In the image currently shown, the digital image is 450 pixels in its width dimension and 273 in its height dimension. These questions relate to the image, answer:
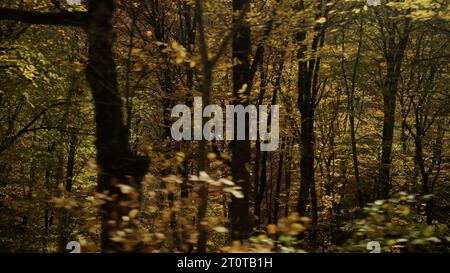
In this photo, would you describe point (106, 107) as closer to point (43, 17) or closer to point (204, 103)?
point (204, 103)

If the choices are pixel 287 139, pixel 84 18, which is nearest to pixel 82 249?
pixel 84 18

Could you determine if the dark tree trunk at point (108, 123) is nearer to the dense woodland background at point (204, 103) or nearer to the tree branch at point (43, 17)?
the dense woodland background at point (204, 103)

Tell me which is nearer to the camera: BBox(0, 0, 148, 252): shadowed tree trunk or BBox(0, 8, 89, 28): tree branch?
BBox(0, 0, 148, 252): shadowed tree trunk

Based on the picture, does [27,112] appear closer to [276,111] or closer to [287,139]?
[276,111]

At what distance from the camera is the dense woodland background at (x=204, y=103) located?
5363 mm

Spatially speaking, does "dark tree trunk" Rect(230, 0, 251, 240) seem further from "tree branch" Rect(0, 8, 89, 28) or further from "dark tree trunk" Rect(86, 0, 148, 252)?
"tree branch" Rect(0, 8, 89, 28)

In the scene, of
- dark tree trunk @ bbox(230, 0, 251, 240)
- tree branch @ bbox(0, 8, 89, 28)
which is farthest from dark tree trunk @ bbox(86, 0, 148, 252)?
dark tree trunk @ bbox(230, 0, 251, 240)

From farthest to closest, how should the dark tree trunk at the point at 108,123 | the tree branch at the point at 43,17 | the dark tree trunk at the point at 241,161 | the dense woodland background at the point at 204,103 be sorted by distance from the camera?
the dark tree trunk at the point at 241,161 < the tree branch at the point at 43,17 < the dark tree trunk at the point at 108,123 < the dense woodland background at the point at 204,103

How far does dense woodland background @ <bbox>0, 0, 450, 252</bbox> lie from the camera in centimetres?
536

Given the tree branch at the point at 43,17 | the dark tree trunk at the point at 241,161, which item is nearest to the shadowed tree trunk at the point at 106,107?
the tree branch at the point at 43,17

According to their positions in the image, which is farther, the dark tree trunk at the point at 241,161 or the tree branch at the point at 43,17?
the dark tree trunk at the point at 241,161

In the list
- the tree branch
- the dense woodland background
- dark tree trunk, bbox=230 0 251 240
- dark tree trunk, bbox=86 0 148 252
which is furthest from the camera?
dark tree trunk, bbox=230 0 251 240

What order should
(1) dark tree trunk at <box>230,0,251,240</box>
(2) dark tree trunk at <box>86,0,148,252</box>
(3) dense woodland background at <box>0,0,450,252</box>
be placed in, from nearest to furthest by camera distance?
(3) dense woodland background at <box>0,0,450,252</box> → (2) dark tree trunk at <box>86,0,148,252</box> → (1) dark tree trunk at <box>230,0,251,240</box>

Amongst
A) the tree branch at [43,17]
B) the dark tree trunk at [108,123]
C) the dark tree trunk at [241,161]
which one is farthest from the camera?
the dark tree trunk at [241,161]
